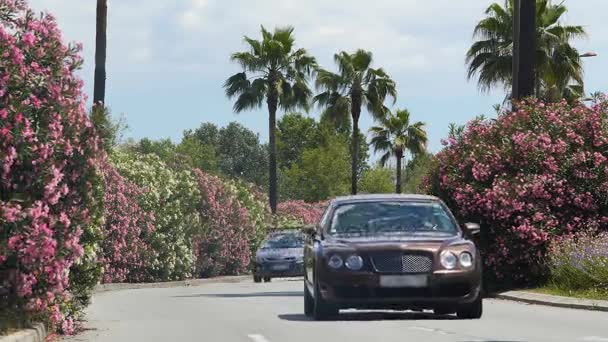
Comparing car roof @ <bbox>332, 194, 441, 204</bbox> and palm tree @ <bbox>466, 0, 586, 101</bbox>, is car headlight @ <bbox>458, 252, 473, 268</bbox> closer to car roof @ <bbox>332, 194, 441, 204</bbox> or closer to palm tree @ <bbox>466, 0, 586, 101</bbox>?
car roof @ <bbox>332, 194, 441, 204</bbox>

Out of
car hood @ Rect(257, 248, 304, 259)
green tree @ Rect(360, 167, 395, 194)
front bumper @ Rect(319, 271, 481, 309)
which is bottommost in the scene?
front bumper @ Rect(319, 271, 481, 309)

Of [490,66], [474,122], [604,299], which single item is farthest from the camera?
[490,66]

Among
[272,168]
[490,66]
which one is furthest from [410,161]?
[490,66]

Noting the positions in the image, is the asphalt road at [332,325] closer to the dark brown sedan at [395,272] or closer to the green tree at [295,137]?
the dark brown sedan at [395,272]

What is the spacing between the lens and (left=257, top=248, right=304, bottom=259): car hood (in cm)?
4484

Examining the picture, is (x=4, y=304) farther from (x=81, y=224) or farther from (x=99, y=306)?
(x=99, y=306)

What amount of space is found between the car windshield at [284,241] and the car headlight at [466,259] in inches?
1171

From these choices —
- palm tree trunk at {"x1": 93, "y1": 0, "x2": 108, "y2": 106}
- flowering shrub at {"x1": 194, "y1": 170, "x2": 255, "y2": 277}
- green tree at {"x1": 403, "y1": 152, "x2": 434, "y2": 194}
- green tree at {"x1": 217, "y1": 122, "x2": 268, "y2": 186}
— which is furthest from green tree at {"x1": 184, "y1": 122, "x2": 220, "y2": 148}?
palm tree trunk at {"x1": 93, "y1": 0, "x2": 108, "y2": 106}

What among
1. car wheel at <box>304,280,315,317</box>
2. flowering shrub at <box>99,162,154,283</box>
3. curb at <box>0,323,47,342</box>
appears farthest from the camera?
flowering shrub at <box>99,162,154,283</box>

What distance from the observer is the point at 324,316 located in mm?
16453

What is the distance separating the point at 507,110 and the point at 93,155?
1364cm

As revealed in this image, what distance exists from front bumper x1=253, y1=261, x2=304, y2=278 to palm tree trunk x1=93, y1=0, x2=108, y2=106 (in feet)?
34.3

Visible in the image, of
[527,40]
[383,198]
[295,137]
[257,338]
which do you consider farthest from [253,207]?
A: [295,137]

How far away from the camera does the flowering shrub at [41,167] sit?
Answer: 51.3ft
